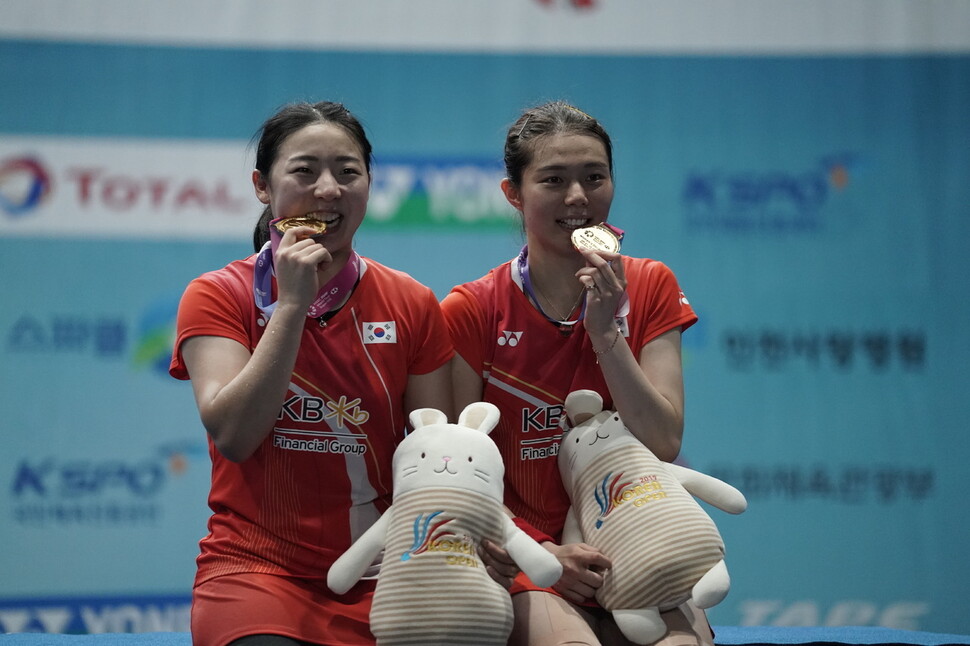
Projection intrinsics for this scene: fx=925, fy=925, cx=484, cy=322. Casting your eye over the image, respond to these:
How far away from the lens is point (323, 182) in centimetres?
176

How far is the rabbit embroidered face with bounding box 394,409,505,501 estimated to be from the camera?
5.19ft

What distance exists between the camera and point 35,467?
11.0 ft

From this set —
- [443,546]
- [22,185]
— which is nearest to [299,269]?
[443,546]

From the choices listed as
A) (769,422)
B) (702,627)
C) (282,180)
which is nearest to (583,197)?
(282,180)

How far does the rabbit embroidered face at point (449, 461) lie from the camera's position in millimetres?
1582

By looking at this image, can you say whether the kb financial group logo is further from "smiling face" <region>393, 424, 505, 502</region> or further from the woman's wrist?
"smiling face" <region>393, 424, 505, 502</region>

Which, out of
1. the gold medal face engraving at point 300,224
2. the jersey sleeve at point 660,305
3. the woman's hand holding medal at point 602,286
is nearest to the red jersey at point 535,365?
the jersey sleeve at point 660,305

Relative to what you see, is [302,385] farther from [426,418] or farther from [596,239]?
[596,239]

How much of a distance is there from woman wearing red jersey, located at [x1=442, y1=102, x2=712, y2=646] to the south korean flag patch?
0.52 feet

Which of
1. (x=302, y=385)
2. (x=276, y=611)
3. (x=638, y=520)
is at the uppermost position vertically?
(x=302, y=385)

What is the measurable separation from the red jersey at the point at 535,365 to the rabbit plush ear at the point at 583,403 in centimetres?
5

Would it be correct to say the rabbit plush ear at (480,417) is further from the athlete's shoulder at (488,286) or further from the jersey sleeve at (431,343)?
the athlete's shoulder at (488,286)

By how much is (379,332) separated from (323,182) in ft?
1.01

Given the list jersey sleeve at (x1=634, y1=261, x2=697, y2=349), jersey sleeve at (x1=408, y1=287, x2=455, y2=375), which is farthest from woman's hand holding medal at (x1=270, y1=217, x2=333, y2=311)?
jersey sleeve at (x1=634, y1=261, x2=697, y2=349)
